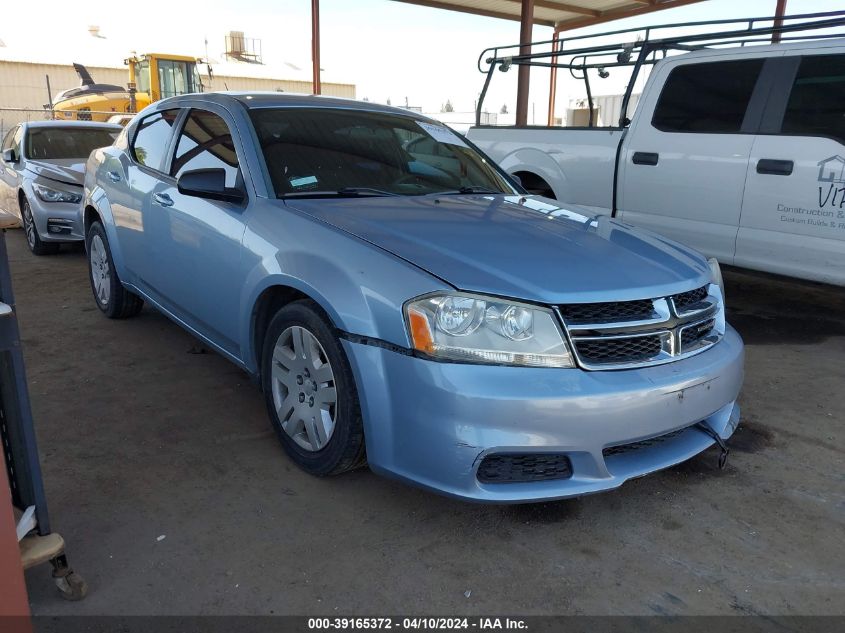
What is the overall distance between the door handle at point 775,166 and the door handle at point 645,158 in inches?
30.8

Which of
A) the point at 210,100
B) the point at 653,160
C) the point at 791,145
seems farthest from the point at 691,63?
the point at 210,100

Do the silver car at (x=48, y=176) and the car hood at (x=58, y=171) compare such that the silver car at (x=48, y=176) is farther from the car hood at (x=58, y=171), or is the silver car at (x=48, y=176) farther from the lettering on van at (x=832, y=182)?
the lettering on van at (x=832, y=182)

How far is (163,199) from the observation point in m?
3.91

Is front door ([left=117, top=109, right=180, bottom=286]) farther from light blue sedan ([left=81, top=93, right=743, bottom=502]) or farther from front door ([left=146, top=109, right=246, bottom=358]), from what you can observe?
light blue sedan ([left=81, top=93, right=743, bottom=502])

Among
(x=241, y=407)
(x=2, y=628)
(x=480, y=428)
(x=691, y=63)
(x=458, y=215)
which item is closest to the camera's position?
(x=2, y=628)

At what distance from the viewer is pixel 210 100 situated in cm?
385

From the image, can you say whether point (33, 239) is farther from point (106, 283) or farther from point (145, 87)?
point (145, 87)

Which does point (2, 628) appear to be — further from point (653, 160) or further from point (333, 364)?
point (653, 160)

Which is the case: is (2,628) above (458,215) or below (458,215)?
below

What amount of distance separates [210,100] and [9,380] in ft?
7.40

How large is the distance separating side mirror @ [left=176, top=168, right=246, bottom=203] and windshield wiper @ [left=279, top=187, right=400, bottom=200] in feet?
0.77

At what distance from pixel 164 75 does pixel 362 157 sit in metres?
17.9

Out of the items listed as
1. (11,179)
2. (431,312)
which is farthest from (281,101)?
(11,179)

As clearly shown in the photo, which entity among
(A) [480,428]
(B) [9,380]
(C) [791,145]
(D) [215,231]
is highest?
(C) [791,145]
